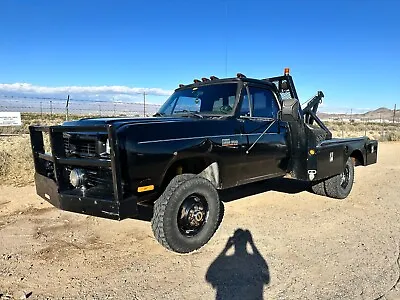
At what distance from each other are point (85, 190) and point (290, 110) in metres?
3.26

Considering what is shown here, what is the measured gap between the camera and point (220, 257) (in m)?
4.10

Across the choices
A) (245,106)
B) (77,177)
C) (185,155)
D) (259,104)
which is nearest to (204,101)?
(245,106)

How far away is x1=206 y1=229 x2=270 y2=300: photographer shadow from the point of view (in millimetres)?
3303

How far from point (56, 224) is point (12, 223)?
66 cm

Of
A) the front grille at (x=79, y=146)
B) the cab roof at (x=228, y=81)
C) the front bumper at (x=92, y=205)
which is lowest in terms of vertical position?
the front bumper at (x=92, y=205)

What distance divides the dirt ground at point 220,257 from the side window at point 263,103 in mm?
1654

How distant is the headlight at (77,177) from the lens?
13.2 ft

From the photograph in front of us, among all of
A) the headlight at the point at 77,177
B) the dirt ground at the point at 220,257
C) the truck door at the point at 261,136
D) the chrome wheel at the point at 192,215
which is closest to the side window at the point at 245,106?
the truck door at the point at 261,136

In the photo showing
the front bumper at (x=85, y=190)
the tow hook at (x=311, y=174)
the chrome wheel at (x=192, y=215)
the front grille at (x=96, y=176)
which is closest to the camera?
the front bumper at (x=85, y=190)

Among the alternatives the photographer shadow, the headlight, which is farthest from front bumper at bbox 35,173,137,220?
the photographer shadow

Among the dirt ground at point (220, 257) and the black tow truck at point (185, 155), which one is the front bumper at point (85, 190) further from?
the dirt ground at point (220, 257)

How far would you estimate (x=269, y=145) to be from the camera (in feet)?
17.9

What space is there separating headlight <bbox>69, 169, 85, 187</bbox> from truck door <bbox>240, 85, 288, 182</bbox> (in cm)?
218

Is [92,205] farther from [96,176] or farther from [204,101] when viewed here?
[204,101]
